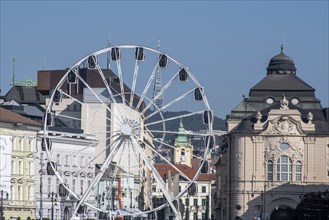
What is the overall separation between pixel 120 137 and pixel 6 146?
2897cm

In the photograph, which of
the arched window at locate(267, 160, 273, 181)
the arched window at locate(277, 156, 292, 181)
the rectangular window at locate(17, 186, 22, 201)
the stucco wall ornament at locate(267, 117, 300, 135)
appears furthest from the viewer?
the arched window at locate(267, 160, 273, 181)

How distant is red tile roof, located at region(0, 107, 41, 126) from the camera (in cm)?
15989

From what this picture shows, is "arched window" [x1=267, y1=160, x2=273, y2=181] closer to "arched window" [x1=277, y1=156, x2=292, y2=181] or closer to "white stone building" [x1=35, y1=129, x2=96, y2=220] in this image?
"arched window" [x1=277, y1=156, x2=292, y2=181]

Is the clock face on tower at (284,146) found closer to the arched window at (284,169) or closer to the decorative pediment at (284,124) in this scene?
the arched window at (284,169)

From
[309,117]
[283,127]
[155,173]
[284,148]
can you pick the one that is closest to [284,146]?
[284,148]

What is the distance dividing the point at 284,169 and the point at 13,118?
40.4 meters

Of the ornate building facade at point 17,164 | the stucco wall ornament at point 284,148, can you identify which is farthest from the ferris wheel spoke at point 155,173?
the stucco wall ornament at point 284,148

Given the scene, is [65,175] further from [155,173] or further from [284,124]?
[155,173]

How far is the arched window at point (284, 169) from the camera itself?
630 feet

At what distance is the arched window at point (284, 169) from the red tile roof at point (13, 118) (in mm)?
34454

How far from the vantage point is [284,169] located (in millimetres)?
192375

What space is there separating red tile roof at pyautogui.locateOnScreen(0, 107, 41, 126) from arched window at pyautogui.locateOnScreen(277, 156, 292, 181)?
113 feet

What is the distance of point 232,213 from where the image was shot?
195500mm

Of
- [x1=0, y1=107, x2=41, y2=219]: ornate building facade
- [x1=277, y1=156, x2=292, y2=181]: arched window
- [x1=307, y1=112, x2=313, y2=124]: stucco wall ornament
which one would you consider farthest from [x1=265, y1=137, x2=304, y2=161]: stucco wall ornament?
[x1=0, y1=107, x2=41, y2=219]: ornate building facade
